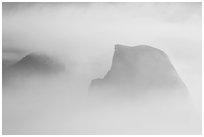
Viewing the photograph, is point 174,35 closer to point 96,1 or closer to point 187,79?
point 187,79

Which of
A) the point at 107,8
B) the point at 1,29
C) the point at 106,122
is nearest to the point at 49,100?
the point at 106,122

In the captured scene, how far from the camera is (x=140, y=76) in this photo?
409 centimetres

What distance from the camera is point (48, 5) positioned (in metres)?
4.18

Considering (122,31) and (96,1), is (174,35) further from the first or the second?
(96,1)

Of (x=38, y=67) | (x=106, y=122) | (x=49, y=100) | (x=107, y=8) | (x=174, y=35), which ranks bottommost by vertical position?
(x=106, y=122)

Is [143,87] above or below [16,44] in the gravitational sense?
below

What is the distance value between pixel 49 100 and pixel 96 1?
51.2 inches

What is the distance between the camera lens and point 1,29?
13.6 feet

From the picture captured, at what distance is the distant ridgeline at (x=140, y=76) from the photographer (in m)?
4.04

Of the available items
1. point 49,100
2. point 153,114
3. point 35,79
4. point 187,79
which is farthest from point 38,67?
point 187,79

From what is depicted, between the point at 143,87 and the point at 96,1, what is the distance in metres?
1.17

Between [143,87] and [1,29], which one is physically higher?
[1,29]

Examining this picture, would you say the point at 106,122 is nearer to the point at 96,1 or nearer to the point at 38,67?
the point at 38,67

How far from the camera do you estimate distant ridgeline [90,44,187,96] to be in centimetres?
404
